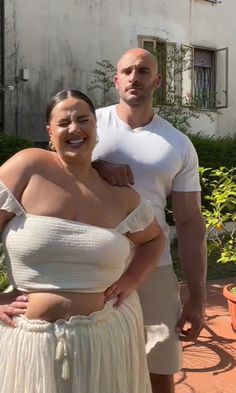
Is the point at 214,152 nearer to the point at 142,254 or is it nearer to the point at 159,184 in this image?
the point at 159,184

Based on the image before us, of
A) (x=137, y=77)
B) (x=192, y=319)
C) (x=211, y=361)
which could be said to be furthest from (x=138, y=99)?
(x=211, y=361)

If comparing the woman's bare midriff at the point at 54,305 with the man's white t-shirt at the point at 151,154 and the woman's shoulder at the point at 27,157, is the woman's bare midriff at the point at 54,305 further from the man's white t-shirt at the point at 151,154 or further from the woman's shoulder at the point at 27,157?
the man's white t-shirt at the point at 151,154

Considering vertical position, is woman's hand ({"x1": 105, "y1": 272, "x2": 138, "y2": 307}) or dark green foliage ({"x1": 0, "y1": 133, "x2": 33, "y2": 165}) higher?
dark green foliage ({"x1": 0, "y1": 133, "x2": 33, "y2": 165})

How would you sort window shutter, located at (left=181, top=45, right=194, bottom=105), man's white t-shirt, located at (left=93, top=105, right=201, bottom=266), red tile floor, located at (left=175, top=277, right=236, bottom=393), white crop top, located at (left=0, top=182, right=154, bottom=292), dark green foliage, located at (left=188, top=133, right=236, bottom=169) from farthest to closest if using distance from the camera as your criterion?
window shutter, located at (left=181, top=45, right=194, bottom=105) < dark green foliage, located at (left=188, top=133, right=236, bottom=169) < red tile floor, located at (left=175, top=277, right=236, bottom=393) < man's white t-shirt, located at (left=93, top=105, right=201, bottom=266) < white crop top, located at (left=0, top=182, right=154, bottom=292)

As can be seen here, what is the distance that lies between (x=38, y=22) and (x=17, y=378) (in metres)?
9.14

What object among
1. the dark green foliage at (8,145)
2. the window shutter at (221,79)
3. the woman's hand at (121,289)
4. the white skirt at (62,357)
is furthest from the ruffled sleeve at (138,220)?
the window shutter at (221,79)

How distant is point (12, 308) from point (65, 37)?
9221mm

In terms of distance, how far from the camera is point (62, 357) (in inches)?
64.9

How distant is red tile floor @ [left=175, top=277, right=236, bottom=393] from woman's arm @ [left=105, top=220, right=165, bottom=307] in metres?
2.06

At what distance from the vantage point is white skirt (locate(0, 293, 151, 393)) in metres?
1.64

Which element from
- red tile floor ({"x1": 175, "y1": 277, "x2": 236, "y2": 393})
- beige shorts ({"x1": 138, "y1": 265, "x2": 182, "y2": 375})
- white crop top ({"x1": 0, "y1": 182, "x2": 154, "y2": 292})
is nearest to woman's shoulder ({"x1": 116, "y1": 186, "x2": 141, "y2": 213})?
white crop top ({"x1": 0, "y1": 182, "x2": 154, "y2": 292})

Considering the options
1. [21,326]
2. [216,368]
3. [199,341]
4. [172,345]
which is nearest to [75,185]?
[21,326]

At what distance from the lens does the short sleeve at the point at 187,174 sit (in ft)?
7.61

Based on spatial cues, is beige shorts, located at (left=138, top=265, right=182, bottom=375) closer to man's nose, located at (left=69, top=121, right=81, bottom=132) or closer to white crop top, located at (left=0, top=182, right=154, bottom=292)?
white crop top, located at (left=0, top=182, right=154, bottom=292)
